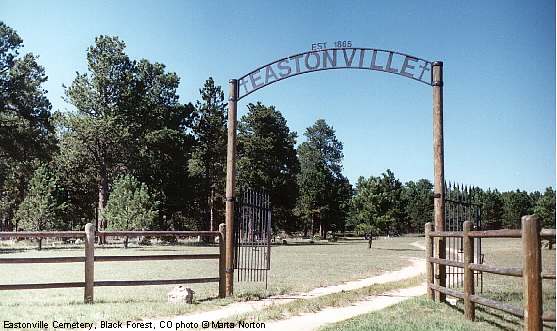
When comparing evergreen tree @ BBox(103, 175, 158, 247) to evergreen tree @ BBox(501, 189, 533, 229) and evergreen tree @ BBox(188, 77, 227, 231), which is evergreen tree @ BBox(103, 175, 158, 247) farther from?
evergreen tree @ BBox(501, 189, 533, 229)

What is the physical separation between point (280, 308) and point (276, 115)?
49972 millimetres

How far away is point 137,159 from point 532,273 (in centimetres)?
4463

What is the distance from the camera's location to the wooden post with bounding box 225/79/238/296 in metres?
10.8

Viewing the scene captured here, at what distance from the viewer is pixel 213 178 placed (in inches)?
2149

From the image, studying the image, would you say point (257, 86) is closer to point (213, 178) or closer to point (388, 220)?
point (213, 178)

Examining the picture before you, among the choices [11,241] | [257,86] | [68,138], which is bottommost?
[11,241]

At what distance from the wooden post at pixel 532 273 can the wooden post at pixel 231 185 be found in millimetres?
6325

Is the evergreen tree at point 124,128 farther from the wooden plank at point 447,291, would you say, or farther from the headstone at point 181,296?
the wooden plank at point 447,291

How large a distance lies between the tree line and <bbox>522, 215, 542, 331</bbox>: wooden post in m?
27.2

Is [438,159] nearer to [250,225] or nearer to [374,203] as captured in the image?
[250,225]

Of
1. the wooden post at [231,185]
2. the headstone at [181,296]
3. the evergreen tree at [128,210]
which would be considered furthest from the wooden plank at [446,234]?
the evergreen tree at [128,210]

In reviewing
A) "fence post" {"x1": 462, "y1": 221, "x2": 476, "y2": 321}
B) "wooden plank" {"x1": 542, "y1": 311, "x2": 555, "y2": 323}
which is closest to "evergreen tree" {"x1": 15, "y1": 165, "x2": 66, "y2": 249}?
"fence post" {"x1": 462, "y1": 221, "x2": 476, "y2": 321}

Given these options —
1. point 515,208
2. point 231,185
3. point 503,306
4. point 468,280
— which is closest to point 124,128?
point 231,185

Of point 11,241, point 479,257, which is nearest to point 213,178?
point 11,241
